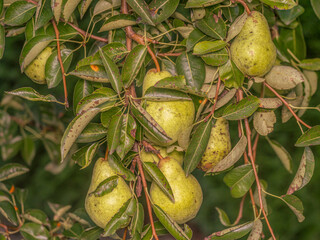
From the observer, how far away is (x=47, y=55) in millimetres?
829

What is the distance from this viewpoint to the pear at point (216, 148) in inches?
31.4

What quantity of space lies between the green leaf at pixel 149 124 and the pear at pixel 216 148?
16 centimetres

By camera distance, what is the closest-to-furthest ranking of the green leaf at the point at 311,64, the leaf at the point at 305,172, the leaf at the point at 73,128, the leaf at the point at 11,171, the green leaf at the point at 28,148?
the leaf at the point at 73,128, the leaf at the point at 305,172, the green leaf at the point at 311,64, the leaf at the point at 11,171, the green leaf at the point at 28,148

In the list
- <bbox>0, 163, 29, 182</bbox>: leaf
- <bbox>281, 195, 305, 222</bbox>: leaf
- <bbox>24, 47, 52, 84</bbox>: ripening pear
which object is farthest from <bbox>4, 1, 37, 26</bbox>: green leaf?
<bbox>281, 195, 305, 222</bbox>: leaf

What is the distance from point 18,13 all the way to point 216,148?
0.49 meters

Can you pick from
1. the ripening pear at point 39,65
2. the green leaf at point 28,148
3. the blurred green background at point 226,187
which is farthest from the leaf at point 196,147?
the green leaf at point 28,148

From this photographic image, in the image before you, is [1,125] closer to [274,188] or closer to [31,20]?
[31,20]

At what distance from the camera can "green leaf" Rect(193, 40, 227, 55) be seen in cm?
71

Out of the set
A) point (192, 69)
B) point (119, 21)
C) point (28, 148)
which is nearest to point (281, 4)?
point (192, 69)

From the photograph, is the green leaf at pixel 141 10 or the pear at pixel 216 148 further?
the pear at pixel 216 148

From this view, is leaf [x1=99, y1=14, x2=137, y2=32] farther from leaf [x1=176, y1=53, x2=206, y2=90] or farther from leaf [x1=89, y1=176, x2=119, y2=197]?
leaf [x1=89, y1=176, x2=119, y2=197]

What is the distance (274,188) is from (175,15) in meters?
1.19

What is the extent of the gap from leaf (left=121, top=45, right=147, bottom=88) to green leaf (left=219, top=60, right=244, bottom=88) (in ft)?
0.52

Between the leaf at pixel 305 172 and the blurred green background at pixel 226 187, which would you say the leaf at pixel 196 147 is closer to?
the leaf at pixel 305 172
